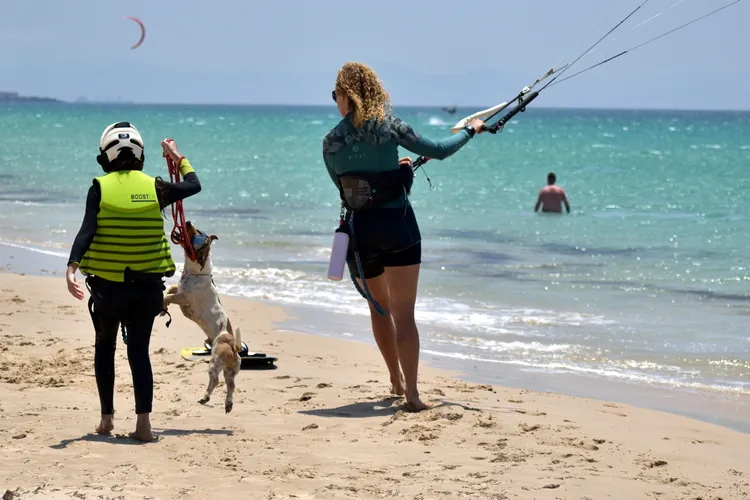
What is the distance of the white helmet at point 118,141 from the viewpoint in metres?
5.18

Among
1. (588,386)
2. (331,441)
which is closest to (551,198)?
(588,386)

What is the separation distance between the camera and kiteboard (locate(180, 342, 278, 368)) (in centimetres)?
766

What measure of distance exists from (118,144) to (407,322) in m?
2.03

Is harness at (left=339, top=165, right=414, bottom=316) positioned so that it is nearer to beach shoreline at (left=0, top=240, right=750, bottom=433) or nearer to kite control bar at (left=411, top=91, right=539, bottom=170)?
kite control bar at (left=411, top=91, right=539, bottom=170)

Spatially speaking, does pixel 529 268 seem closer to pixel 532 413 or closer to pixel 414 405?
pixel 532 413

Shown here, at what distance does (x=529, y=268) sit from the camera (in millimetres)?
14812

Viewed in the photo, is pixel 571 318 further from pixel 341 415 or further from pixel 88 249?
pixel 88 249

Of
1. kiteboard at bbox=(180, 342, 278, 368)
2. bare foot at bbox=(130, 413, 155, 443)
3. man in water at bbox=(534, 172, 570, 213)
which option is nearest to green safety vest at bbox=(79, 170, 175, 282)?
bare foot at bbox=(130, 413, 155, 443)

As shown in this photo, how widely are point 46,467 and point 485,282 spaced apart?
8870 millimetres

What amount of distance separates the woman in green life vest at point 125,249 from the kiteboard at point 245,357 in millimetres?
2325

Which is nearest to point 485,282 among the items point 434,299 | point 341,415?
point 434,299

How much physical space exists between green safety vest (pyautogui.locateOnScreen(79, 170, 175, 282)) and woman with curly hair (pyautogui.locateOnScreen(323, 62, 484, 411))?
4.31 feet

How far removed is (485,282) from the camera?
13227 mm

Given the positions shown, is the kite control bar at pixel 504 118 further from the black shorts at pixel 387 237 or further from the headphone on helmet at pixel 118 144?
the headphone on helmet at pixel 118 144
